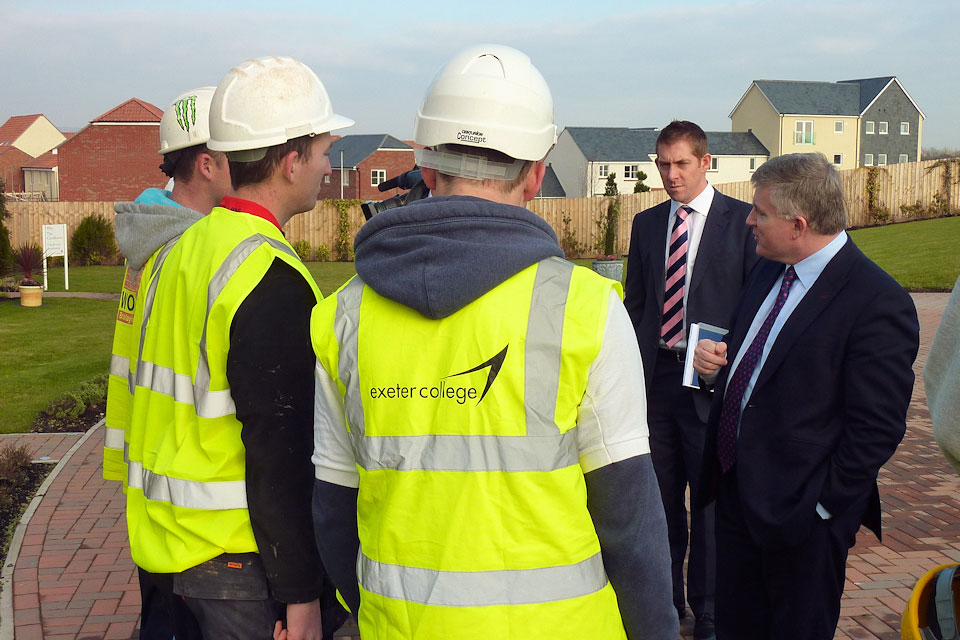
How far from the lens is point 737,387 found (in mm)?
3289

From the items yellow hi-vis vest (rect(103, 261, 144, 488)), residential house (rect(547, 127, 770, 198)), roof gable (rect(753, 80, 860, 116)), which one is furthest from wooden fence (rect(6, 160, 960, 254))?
roof gable (rect(753, 80, 860, 116))

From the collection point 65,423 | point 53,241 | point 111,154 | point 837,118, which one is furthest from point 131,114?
point 837,118

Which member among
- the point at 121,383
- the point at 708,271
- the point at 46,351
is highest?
the point at 708,271

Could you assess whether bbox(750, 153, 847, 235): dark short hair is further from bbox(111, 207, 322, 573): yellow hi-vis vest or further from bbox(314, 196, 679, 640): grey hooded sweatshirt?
bbox(111, 207, 322, 573): yellow hi-vis vest

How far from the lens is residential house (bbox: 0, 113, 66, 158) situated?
9131 cm

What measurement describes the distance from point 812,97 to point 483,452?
75.7 meters

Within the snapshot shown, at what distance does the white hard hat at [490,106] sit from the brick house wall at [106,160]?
53.4 metres

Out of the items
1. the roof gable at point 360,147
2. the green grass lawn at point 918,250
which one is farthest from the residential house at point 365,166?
the green grass lawn at point 918,250

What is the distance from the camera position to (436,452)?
172 centimetres

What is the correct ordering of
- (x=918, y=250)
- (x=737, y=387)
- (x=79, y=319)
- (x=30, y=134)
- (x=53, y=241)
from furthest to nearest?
(x=30, y=134) → (x=918, y=250) → (x=53, y=241) → (x=79, y=319) → (x=737, y=387)

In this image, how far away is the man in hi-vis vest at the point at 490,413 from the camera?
1.68m

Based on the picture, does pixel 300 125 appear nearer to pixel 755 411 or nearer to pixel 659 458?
pixel 755 411

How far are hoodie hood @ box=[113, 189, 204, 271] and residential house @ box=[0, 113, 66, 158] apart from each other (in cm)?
9932

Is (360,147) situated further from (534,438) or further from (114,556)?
(534,438)
